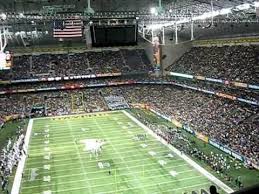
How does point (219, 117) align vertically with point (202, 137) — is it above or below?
above

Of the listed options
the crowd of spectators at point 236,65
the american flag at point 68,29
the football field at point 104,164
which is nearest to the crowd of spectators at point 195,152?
the football field at point 104,164

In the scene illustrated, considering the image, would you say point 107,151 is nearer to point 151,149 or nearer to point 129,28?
point 151,149

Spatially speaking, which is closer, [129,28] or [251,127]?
[129,28]

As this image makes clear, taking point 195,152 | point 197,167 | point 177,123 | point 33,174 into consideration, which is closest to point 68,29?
point 33,174

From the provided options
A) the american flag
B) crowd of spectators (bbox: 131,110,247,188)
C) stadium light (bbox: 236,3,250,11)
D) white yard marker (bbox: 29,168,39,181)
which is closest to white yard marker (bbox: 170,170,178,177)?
crowd of spectators (bbox: 131,110,247,188)

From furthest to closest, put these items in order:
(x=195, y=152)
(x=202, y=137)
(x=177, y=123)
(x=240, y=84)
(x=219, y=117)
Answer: (x=240, y=84) < (x=177, y=123) < (x=219, y=117) < (x=202, y=137) < (x=195, y=152)

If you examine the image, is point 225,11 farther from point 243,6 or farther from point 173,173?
point 173,173

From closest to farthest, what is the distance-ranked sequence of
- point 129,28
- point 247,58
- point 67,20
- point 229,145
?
point 129,28 < point 67,20 < point 229,145 < point 247,58

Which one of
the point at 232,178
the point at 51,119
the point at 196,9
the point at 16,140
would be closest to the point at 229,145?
the point at 232,178
